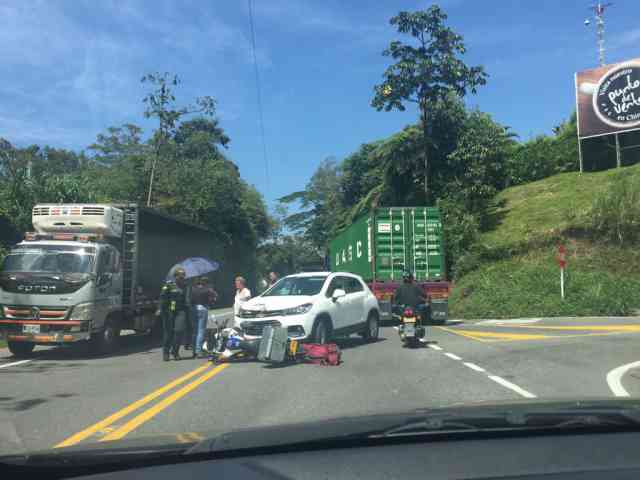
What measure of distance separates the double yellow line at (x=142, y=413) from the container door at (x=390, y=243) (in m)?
10.7

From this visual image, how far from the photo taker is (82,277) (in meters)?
13.1

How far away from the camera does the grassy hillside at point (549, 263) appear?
22156mm

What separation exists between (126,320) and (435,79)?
82.1ft

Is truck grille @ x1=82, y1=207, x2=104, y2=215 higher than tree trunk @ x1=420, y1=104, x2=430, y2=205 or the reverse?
the reverse

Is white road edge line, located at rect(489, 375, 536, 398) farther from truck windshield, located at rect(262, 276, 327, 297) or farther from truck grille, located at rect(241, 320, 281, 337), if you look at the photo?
truck windshield, located at rect(262, 276, 327, 297)

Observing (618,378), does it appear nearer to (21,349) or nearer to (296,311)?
(296,311)

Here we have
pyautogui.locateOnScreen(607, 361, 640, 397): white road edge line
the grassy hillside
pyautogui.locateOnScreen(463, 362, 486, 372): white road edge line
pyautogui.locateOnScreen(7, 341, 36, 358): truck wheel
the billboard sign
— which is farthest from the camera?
the billboard sign

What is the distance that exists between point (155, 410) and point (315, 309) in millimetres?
5500

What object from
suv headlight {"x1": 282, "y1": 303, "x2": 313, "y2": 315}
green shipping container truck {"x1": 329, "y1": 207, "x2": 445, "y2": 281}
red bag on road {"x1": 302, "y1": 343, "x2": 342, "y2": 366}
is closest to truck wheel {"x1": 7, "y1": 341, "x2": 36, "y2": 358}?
suv headlight {"x1": 282, "y1": 303, "x2": 313, "y2": 315}

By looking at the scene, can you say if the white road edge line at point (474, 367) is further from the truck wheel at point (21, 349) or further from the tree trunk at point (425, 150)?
the tree trunk at point (425, 150)

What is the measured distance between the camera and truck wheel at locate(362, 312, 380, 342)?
48.6ft

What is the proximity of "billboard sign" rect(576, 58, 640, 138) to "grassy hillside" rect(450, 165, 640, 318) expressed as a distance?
2.71m

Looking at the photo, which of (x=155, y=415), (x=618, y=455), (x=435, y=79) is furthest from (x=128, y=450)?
(x=435, y=79)

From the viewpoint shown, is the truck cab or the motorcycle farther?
the motorcycle
